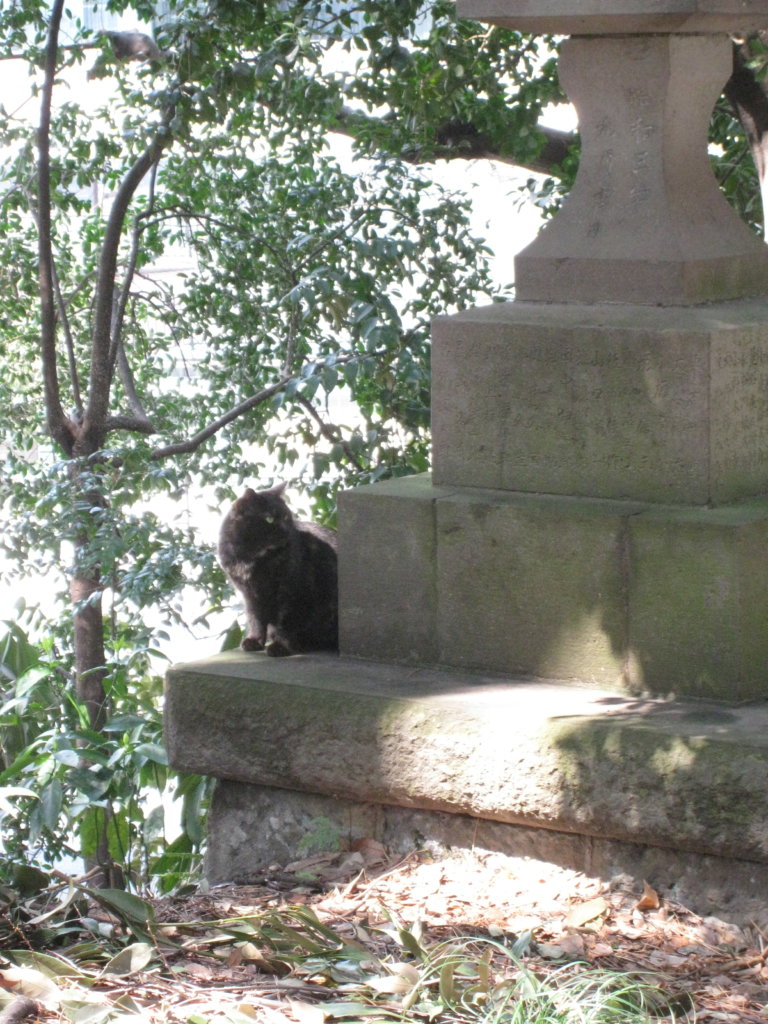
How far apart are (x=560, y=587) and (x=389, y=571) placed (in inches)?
21.2

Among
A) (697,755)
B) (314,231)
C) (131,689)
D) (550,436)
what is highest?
(314,231)

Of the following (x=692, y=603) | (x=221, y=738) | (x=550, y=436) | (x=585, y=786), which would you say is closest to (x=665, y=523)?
(x=692, y=603)

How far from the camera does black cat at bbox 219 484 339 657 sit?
429cm

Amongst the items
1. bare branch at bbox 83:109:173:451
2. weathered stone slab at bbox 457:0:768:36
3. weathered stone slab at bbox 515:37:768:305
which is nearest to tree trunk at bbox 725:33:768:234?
weathered stone slab at bbox 515:37:768:305

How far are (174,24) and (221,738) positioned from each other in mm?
2972

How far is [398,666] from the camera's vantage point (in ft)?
13.1

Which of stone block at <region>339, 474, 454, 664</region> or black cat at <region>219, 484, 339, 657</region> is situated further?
black cat at <region>219, 484, 339, 657</region>

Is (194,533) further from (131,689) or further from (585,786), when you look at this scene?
(585,786)

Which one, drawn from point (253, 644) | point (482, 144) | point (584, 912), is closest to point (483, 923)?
point (584, 912)

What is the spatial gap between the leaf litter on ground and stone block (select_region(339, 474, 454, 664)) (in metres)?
0.60

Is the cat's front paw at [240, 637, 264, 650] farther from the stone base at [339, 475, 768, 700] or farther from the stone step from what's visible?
the stone base at [339, 475, 768, 700]

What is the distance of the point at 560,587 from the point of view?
145 inches

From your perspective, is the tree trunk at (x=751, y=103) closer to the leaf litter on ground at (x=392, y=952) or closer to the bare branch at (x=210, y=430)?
the bare branch at (x=210, y=430)

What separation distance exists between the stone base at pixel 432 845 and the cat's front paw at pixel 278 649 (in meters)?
0.43
